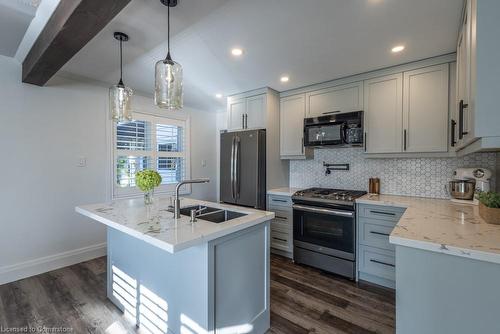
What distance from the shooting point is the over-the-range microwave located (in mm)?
2738

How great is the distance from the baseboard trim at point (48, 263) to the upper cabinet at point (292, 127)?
9.91ft

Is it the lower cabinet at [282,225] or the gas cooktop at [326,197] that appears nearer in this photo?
the gas cooktop at [326,197]

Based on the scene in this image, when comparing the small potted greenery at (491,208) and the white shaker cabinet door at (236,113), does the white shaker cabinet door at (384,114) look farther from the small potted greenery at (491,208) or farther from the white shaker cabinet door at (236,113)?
the white shaker cabinet door at (236,113)

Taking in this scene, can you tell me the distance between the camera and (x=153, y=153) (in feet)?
12.1

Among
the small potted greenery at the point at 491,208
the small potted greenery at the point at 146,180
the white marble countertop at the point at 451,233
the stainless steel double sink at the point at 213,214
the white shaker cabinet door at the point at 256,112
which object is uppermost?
the white shaker cabinet door at the point at 256,112

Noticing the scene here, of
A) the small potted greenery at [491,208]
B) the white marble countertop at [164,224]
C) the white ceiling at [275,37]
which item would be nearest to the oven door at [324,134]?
the white ceiling at [275,37]

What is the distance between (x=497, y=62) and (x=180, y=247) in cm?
178

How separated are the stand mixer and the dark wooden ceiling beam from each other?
307 cm

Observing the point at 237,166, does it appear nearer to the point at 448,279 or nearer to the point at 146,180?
the point at 146,180

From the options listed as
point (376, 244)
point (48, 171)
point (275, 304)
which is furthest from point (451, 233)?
point (48, 171)

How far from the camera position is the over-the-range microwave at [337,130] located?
2.74 m

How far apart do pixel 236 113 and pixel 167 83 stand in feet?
6.38

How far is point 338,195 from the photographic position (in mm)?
2670

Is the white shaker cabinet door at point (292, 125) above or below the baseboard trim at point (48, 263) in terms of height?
above
